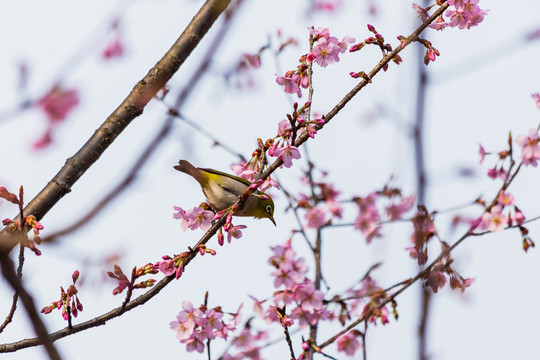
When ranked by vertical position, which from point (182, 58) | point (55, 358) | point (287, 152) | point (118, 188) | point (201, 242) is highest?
point (182, 58)

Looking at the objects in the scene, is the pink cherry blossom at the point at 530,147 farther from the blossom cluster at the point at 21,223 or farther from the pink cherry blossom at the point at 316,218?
the blossom cluster at the point at 21,223

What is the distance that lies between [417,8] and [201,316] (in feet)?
9.87

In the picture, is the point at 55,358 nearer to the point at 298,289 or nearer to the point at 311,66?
the point at 311,66

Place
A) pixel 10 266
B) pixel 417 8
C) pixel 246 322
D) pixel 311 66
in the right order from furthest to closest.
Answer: pixel 246 322, pixel 311 66, pixel 417 8, pixel 10 266

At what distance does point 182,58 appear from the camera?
3.76 meters

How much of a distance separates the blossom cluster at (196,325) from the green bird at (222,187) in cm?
96

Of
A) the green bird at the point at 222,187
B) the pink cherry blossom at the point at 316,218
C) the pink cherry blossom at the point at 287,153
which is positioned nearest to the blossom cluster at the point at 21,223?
the pink cherry blossom at the point at 287,153

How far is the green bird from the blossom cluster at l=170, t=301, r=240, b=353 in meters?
0.96

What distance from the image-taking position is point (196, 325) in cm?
507

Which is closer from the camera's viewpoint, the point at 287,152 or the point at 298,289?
the point at 287,152

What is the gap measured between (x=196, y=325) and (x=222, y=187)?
A: 1.43 metres

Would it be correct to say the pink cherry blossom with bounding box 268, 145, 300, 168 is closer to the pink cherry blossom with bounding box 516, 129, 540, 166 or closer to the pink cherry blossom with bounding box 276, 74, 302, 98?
the pink cherry blossom with bounding box 276, 74, 302, 98

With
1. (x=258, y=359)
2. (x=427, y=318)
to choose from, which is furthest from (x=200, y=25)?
(x=258, y=359)

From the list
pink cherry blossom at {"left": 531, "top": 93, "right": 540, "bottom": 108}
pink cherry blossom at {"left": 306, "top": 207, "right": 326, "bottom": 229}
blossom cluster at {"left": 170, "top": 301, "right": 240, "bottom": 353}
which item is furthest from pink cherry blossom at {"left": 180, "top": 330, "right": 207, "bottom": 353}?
pink cherry blossom at {"left": 531, "top": 93, "right": 540, "bottom": 108}
